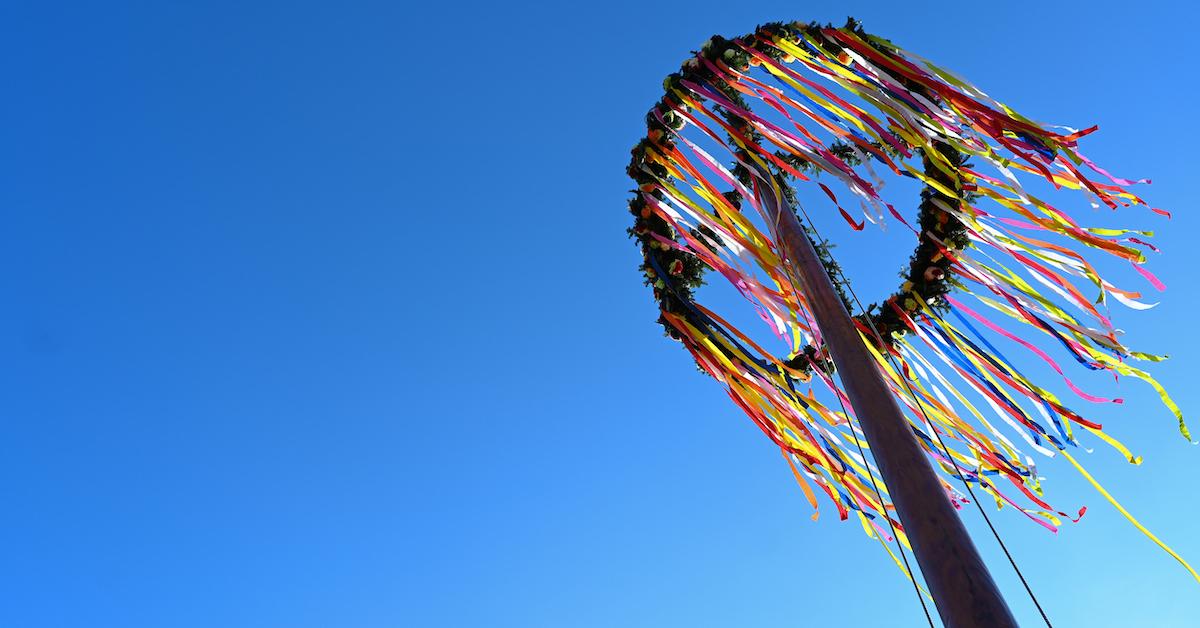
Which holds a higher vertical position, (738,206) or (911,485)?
(738,206)

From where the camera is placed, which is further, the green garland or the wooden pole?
the green garland

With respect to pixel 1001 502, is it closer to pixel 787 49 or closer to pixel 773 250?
pixel 773 250

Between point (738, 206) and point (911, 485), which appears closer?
point (911, 485)

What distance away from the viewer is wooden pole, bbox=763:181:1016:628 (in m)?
2.08

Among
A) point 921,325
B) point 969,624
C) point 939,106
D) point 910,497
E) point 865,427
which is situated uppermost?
point 939,106

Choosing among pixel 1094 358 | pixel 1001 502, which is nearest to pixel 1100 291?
pixel 1094 358

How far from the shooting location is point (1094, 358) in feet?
13.0

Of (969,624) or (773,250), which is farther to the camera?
(773,250)

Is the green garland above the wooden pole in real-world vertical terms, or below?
above

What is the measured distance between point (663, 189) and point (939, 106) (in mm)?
1547

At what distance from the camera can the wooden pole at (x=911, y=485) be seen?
208cm

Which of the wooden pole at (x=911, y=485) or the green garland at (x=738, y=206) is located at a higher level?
the green garland at (x=738, y=206)

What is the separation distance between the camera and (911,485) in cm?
241

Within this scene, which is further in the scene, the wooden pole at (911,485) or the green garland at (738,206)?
the green garland at (738,206)
